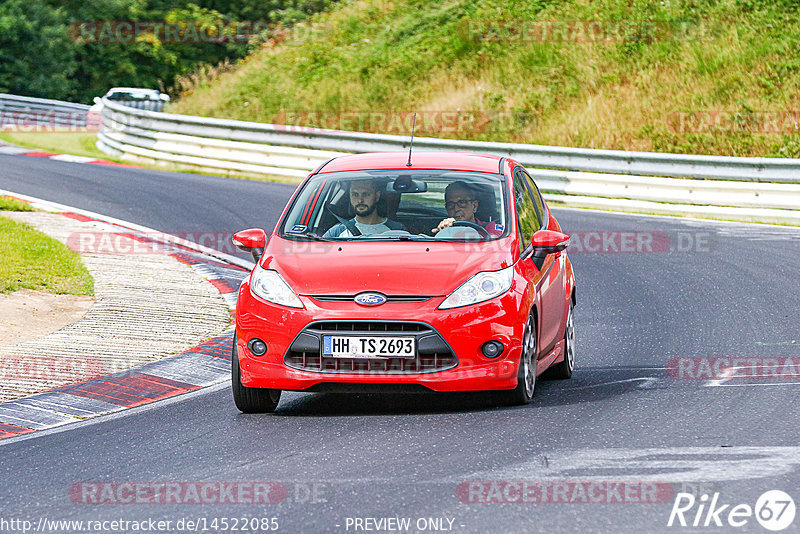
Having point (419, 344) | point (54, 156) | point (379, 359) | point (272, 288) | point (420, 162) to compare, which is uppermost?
point (420, 162)

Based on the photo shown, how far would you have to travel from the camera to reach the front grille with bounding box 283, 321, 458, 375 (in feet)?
24.0

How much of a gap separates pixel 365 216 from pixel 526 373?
1.67 m

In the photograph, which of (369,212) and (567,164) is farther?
(567,164)

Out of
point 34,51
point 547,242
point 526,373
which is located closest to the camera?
point 526,373

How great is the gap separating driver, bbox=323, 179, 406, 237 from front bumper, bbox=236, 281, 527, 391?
1.09 meters

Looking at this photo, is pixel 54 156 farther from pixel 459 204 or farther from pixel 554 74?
pixel 459 204

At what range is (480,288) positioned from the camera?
7520 mm

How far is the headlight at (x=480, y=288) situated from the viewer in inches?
292

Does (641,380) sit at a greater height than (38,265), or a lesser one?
greater

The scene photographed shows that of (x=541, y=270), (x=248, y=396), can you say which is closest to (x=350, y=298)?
(x=248, y=396)

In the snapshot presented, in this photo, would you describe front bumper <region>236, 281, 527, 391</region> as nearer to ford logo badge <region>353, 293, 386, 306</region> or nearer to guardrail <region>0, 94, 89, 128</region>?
ford logo badge <region>353, 293, 386, 306</region>

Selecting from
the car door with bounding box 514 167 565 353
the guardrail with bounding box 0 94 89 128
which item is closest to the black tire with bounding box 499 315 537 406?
the car door with bounding box 514 167 565 353

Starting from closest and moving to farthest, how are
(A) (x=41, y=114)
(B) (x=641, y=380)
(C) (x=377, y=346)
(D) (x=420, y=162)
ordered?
1. (C) (x=377, y=346)
2. (B) (x=641, y=380)
3. (D) (x=420, y=162)
4. (A) (x=41, y=114)

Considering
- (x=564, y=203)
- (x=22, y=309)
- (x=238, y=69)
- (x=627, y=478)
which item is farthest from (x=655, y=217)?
(x=238, y=69)
